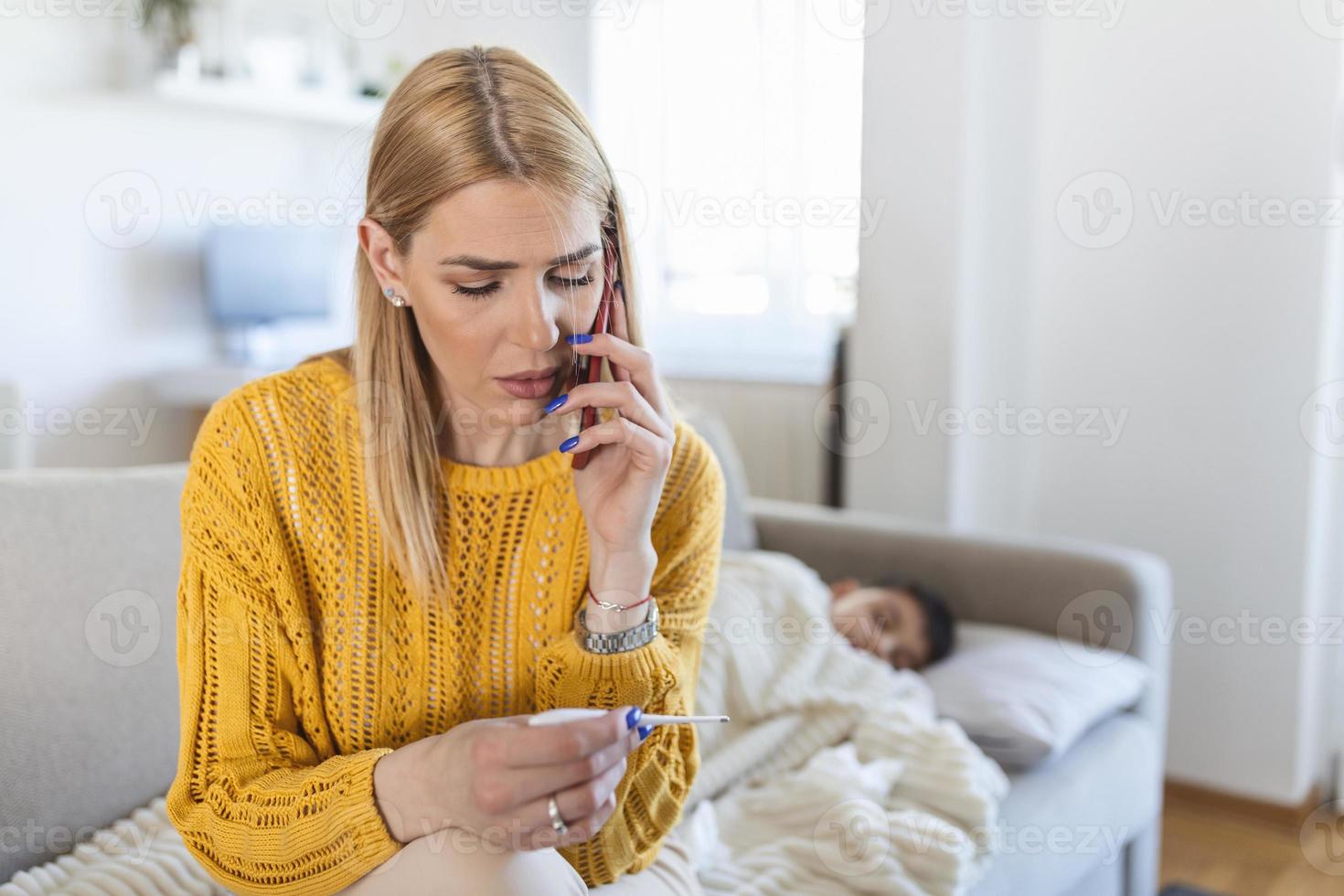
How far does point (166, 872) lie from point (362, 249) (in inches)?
26.6

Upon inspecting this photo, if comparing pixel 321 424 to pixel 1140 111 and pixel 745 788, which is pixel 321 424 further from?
pixel 1140 111

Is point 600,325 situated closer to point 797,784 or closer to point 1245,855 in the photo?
point 797,784

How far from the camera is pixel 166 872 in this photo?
1.20m

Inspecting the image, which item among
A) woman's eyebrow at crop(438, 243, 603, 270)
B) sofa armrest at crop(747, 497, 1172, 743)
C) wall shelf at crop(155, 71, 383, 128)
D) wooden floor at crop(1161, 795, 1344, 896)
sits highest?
wall shelf at crop(155, 71, 383, 128)

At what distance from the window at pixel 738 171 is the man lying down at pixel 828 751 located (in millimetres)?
1780

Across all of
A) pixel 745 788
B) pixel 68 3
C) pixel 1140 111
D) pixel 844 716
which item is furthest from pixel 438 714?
pixel 68 3

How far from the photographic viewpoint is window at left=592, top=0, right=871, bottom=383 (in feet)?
12.2

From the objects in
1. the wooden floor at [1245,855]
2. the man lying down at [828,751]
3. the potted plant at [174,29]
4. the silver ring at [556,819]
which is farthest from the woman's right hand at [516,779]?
the potted plant at [174,29]

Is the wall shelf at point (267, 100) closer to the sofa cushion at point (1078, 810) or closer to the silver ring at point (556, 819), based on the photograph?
the sofa cushion at point (1078, 810)

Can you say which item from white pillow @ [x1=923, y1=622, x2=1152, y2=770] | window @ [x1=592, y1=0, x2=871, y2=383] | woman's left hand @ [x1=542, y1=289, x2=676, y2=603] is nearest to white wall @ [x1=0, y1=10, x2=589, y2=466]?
window @ [x1=592, y1=0, x2=871, y2=383]

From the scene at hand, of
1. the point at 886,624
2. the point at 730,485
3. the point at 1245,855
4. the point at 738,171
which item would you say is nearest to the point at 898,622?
the point at 886,624

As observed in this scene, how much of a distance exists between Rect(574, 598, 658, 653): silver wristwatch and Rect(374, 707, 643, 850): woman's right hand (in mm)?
154

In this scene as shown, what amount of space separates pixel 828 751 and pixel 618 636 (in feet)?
2.17

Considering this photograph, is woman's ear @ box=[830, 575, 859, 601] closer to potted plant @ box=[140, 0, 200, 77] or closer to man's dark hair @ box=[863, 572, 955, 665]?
man's dark hair @ box=[863, 572, 955, 665]
